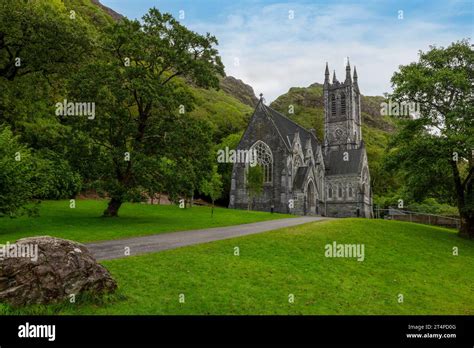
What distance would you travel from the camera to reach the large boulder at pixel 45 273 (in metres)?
8.99

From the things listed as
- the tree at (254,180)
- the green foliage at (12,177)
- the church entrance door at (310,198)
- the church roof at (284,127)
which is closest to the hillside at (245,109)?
the tree at (254,180)

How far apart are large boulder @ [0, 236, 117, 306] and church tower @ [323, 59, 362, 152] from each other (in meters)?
81.6

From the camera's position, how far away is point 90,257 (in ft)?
33.5

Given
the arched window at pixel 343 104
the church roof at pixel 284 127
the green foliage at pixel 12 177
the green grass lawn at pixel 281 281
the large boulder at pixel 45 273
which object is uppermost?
the arched window at pixel 343 104

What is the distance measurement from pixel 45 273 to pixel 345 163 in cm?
7173

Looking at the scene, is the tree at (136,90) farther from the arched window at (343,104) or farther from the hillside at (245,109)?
the arched window at (343,104)

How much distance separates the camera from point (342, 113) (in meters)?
→ 89.3

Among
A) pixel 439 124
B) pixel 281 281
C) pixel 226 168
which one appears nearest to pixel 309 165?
pixel 226 168

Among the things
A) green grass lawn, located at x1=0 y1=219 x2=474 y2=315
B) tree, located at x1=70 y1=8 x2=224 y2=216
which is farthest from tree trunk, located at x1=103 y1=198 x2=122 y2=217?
green grass lawn, located at x1=0 y1=219 x2=474 y2=315

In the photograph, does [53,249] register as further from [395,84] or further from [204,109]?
[204,109]

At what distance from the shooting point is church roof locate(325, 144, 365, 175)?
7375cm

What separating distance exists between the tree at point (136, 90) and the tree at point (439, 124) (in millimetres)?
15403
